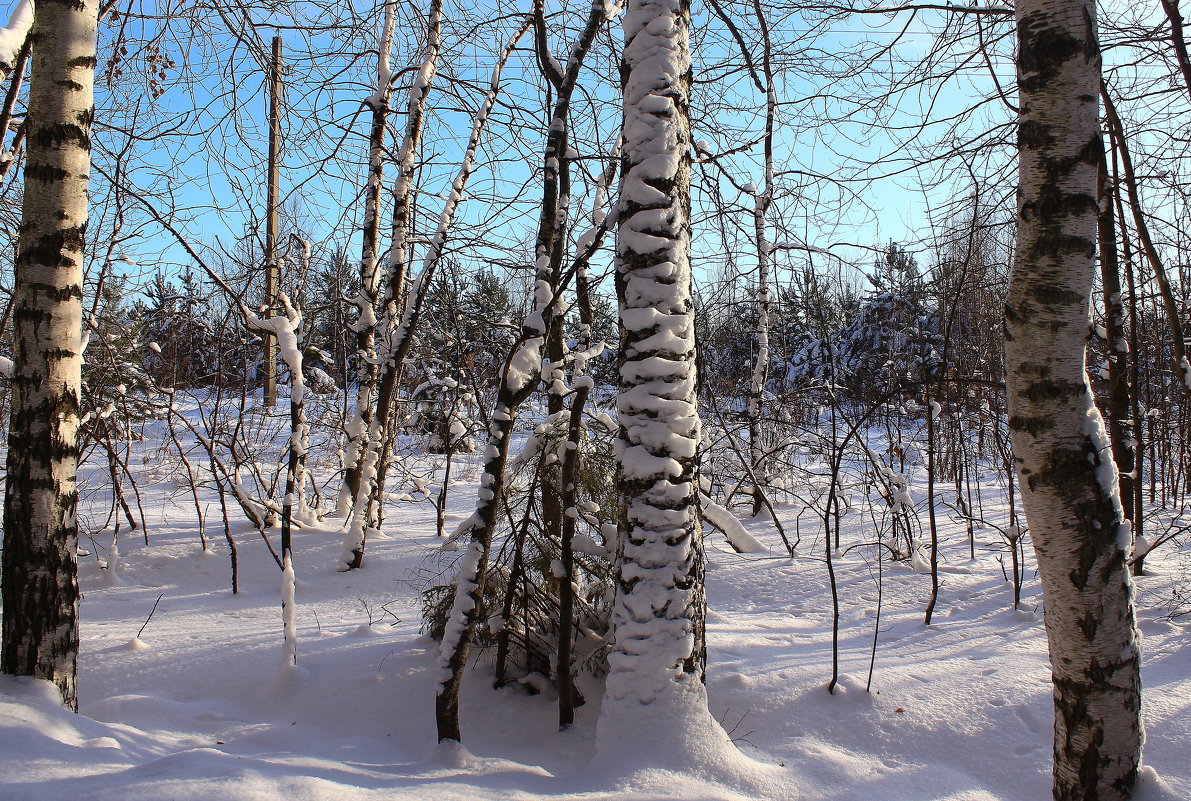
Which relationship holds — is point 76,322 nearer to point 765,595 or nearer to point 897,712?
point 897,712

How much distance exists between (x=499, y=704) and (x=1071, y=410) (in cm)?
248

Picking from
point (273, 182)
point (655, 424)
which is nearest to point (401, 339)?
point (273, 182)

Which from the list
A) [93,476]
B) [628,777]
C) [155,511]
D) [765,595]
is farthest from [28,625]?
[93,476]

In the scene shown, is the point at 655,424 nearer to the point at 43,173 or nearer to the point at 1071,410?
the point at 1071,410

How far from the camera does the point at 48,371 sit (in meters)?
2.42

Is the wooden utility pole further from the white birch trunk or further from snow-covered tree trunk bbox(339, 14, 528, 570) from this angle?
the white birch trunk

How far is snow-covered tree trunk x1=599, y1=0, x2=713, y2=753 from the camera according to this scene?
7.76ft

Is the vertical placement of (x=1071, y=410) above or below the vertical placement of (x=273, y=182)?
below

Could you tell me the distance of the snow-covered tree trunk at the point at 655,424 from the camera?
7.76 ft

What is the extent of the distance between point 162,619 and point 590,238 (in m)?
3.63

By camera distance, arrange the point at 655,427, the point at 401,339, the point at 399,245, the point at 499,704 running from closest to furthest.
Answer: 1. the point at 655,427
2. the point at 499,704
3. the point at 401,339
4. the point at 399,245

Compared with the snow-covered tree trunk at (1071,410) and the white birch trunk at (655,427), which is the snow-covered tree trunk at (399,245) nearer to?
the white birch trunk at (655,427)

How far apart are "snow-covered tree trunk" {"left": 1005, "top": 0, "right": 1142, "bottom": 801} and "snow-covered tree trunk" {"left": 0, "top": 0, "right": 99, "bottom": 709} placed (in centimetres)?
318

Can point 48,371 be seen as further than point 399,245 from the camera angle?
No
